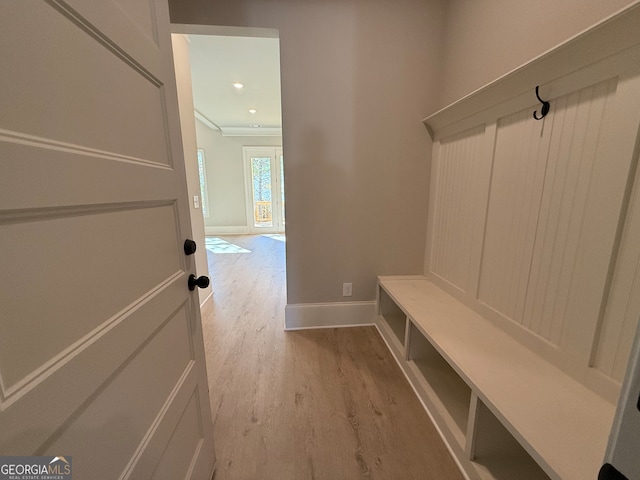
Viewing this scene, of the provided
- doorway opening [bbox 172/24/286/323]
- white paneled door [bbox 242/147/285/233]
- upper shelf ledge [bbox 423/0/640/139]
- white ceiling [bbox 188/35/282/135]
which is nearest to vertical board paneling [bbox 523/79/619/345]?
upper shelf ledge [bbox 423/0/640/139]

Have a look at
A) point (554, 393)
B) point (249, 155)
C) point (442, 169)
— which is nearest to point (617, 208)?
point (554, 393)

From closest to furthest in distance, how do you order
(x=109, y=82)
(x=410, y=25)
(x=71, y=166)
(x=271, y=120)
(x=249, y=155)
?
(x=71, y=166), (x=109, y=82), (x=410, y=25), (x=271, y=120), (x=249, y=155)

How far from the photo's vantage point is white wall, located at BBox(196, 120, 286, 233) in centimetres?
684

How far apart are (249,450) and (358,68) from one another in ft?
8.41

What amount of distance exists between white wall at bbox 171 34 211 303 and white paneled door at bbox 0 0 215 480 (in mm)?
1522

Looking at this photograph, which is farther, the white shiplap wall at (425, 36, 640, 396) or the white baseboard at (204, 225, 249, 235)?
the white baseboard at (204, 225, 249, 235)

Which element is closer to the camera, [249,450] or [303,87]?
[249,450]

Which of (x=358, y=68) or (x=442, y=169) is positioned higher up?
(x=358, y=68)

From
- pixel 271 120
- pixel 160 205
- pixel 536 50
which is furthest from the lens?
pixel 271 120

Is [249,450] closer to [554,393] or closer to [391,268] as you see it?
[554,393]

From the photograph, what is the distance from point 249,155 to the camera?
7.00 metres

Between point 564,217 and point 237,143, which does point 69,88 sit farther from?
point 237,143

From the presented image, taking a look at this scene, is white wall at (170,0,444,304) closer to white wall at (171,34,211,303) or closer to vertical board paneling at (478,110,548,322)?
white wall at (171,34,211,303)

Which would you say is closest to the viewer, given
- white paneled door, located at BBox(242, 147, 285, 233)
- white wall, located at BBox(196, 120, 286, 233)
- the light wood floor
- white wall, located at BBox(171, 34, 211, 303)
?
the light wood floor
